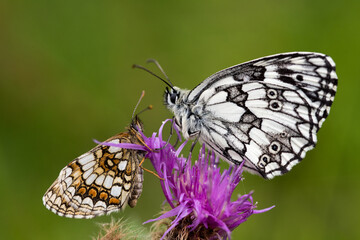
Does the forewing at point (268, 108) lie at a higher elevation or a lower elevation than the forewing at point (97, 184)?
lower

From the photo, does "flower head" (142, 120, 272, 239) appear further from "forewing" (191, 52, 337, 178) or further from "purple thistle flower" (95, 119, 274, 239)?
"forewing" (191, 52, 337, 178)

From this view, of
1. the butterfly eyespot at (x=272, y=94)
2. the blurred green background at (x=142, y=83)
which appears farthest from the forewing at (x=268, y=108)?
the blurred green background at (x=142, y=83)

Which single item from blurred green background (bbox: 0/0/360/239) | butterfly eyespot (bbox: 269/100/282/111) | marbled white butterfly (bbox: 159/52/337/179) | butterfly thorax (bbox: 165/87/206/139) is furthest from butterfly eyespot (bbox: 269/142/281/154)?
blurred green background (bbox: 0/0/360/239)

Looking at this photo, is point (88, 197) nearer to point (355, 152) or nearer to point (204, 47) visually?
point (355, 152)

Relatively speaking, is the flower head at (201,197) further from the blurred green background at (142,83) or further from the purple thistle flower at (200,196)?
the blurred green background at (142,83)

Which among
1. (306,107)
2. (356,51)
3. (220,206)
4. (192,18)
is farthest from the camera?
(192,18)

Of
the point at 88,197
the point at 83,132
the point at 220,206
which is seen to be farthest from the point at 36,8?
the point at 220,206

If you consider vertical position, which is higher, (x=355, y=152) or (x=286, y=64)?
(x=286, y=64)
